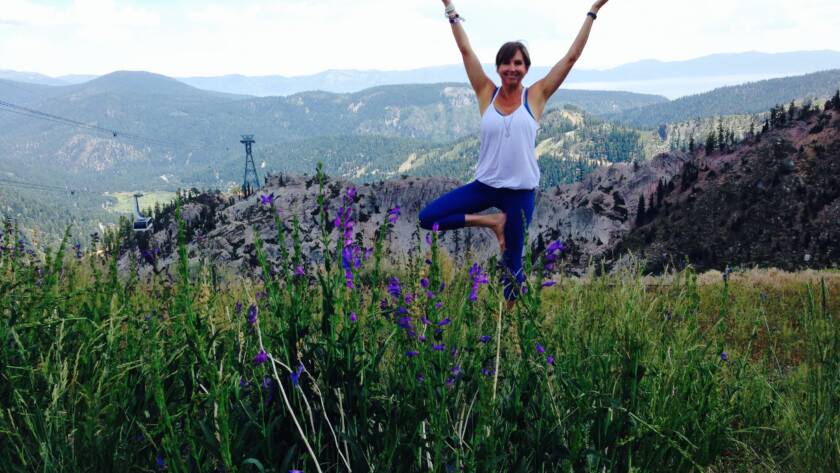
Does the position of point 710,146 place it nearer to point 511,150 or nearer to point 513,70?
point 513,70

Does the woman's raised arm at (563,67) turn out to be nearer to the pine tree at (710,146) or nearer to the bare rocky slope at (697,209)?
the bare rocky slope at (697,209)

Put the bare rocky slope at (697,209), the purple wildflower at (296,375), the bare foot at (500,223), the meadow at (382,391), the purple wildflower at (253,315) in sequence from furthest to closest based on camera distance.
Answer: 1. the bare rocky slope at (697,209)
2. the bare foot at (500,223)
3. the purple wildflower at (253,315)
4. the meadow at (382,391)
5. the purple wildflower at (296,375)

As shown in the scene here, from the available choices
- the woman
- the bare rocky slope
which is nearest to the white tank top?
the woman

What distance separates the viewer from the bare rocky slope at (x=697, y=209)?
57509mm

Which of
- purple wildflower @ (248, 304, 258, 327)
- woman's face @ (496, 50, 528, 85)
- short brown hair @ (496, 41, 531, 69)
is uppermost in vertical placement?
short brown hair @ (496, 41, 531, 69)

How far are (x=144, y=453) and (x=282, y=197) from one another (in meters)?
71.6

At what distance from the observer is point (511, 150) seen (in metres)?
5.24

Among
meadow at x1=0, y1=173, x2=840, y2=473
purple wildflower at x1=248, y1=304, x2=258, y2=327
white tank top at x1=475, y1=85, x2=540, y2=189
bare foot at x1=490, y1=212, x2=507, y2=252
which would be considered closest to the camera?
meadow at x1=0, y1=173, x2=840, y2=473

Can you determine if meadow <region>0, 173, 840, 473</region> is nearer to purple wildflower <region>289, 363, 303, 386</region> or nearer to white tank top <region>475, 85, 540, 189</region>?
purple wildflower <region>289, 363, 303, 386</region>

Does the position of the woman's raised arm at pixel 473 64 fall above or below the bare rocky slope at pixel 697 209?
above

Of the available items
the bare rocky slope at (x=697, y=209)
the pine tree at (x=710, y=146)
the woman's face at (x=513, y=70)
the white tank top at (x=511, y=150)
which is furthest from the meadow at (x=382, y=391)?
the pine tree at (x=710, y=146)

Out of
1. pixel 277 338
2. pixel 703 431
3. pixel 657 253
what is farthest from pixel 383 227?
pixel 657 253

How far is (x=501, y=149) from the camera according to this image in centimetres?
527

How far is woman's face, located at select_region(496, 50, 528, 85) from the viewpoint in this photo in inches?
208
